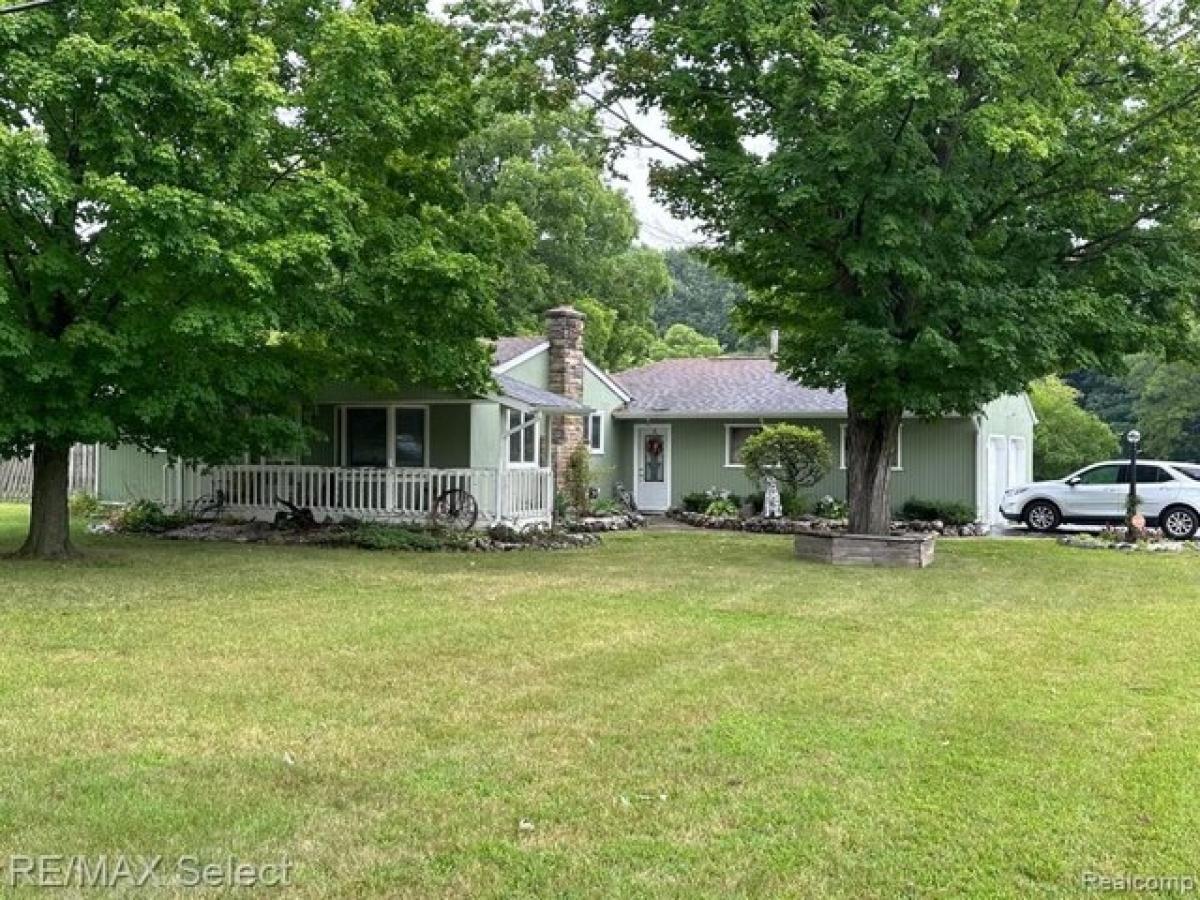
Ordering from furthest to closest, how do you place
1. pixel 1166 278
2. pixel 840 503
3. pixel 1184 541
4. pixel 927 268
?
pixel 840 503
pixel 1184 541
pixel 1166 278
pixel 927 268

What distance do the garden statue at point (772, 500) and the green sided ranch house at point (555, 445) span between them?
5.85ft

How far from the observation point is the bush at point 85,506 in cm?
1928

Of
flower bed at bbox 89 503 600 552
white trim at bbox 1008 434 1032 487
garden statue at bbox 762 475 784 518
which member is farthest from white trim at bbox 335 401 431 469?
white trim at bbox 1008 434 1032 487

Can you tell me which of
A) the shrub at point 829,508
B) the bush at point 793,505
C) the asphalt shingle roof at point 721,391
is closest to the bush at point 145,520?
the asphalt shingle roof at point 721,391

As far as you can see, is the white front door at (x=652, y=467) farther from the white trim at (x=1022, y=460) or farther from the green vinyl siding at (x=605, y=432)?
the white trim at (x=1022, y=460)

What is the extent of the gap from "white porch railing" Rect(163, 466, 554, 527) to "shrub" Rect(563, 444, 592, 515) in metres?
2.35

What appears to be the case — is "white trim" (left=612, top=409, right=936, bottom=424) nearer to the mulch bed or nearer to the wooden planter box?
the mulch bed

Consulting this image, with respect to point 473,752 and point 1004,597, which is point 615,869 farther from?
point 1004,597

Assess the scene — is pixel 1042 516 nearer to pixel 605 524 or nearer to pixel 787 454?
pixel 787 454

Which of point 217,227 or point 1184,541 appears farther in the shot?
point 1184,541

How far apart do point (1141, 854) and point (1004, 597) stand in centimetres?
690

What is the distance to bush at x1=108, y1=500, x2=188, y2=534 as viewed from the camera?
54.0ft

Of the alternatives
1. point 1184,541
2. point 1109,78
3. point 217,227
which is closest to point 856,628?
point 217,227

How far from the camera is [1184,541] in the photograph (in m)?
17.2
